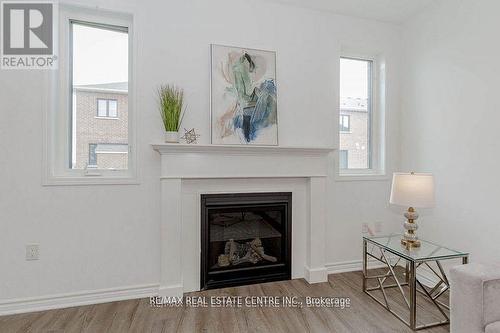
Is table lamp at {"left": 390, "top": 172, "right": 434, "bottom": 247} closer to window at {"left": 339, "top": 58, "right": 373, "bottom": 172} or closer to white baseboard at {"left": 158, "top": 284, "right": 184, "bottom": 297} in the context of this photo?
window at {"left": 339, "top": 58, "right": 373, "bottom": 172}

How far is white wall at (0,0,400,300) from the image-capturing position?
213 cm

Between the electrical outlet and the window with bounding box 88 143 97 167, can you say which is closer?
→ the electrical outlet

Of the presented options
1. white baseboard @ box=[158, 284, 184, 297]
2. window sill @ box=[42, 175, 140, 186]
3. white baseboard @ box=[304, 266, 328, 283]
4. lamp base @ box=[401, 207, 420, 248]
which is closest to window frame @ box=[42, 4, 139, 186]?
window sill @ box=[42, 175, 140, 186]

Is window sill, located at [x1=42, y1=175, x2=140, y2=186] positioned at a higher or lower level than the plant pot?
lower

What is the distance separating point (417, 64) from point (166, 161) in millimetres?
2702

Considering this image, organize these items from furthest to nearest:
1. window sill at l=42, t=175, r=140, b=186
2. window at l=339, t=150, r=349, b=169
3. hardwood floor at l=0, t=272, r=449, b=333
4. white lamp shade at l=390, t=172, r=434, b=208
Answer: window at l=339, t=150, r=349, b=169, window sill at l=42, t=175, r=140, b=186, white lamp shade at l=390, t=172, r=434, b=208, hardwood floor at l=0, t=272, r=449, b=333

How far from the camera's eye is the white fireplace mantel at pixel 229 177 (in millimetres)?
2324

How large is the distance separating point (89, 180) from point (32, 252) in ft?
2.24

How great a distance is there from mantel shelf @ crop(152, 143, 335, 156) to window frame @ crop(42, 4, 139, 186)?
330 millimetres

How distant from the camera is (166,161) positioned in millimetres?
2309

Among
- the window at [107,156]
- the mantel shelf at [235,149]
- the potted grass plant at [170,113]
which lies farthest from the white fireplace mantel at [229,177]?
the window at [107,156]

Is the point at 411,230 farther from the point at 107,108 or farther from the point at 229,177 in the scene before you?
the point at 107,108

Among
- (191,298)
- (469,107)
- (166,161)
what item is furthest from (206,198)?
(469,107)

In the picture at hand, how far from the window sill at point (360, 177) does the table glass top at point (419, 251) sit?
2.29 ft
